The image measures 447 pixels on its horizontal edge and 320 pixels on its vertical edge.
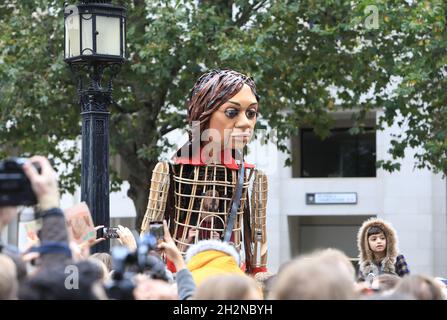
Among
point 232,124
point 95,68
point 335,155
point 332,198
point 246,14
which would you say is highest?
point 246,14

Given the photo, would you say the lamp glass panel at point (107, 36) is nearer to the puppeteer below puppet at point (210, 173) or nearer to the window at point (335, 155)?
the puppeteer below puppet at point (210, 173)

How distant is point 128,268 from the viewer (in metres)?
4.97

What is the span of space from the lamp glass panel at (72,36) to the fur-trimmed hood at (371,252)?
3.00 metres

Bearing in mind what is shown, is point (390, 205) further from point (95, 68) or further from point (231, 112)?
point (231, 112)

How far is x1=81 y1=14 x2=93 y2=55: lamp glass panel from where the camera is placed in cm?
948

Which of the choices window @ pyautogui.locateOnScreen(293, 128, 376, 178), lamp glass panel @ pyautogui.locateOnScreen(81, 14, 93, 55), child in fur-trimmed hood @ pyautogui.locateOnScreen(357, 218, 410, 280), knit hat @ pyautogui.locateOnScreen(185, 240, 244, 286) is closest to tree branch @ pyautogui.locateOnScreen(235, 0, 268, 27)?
lamp glass panel @ pyautogui.locateOnScreen(81, 14, 93, 55)

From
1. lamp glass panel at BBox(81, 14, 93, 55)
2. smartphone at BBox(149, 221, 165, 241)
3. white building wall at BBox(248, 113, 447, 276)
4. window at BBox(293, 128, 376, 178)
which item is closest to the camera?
smartphone at BBox(149, 221, 165, 241)

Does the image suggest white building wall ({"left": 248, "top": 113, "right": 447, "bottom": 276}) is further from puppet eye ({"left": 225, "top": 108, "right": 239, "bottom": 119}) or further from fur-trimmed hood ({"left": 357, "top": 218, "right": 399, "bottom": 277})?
puppet eye ({"left": 225, "top": 108, "right": 239, "bottom": 119})

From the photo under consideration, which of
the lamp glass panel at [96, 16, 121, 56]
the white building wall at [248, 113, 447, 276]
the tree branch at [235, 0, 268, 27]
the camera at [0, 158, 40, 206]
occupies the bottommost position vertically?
the white building wall at [248, 113, 447, 276]

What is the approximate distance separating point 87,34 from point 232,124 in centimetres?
254

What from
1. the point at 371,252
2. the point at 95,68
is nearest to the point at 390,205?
the point at 371,252

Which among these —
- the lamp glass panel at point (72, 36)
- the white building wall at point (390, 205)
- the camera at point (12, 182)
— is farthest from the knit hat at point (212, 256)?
the white building wall at point (390, 205)

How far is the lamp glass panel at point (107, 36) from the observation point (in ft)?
31.2

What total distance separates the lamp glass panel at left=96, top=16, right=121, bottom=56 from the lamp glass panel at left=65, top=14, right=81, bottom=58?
0.62 ft
